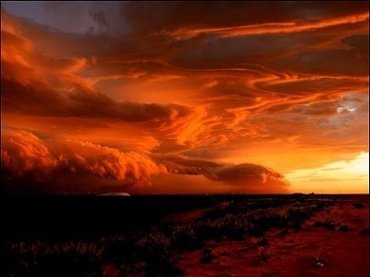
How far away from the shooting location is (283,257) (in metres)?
16.3

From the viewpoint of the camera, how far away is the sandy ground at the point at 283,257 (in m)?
13.7

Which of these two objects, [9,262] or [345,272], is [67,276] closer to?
[9,262]

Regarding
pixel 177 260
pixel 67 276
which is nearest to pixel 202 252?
pixel 177 260

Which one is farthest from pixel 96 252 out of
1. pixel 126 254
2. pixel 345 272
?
pixel 345 272

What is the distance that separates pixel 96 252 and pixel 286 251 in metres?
7.44

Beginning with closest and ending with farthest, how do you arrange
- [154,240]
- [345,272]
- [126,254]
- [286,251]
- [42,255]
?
[345,272]
[42,255]
[126,254]
[286,251]
[154,240]

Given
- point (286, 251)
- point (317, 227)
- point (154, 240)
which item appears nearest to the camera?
point (286, 251)

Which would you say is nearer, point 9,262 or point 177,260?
point 9,262

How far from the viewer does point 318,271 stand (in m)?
13.8

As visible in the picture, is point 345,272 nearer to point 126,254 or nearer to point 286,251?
point 286,251

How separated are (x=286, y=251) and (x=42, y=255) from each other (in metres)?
9.29

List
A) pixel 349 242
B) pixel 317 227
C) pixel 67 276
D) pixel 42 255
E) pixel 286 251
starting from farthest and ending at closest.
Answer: pixel 317 227
pixel 349 242
pixel 286 251
pixel 42 255
pixel 67 276

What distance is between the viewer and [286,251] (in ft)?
57.9

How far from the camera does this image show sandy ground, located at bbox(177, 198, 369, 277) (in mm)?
13748
